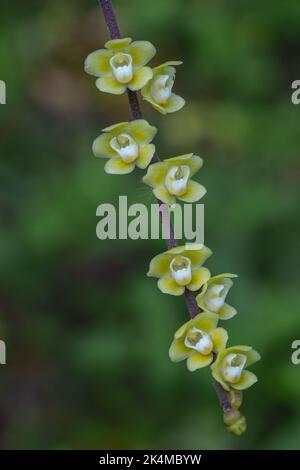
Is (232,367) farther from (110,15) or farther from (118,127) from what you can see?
(110,15)

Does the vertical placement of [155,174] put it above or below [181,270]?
above

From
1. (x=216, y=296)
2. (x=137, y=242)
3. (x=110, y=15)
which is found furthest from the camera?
(x=137, y=242)

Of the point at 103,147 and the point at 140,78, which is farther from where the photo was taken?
the point at 103,147

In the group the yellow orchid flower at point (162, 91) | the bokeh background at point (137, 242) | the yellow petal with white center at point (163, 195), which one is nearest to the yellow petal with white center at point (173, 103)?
the yellow orchid flower at point (162, 91)

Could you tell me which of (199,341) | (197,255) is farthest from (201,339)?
(197,255)

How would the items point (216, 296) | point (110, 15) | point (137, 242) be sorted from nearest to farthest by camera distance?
point (110, 15), point (216, 296), point (137, 242)

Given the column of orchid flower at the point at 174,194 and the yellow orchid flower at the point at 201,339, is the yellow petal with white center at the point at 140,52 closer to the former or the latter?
the column of orchid flower at the point at 174,194

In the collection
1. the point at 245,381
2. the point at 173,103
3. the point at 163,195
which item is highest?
the point at 173,103
